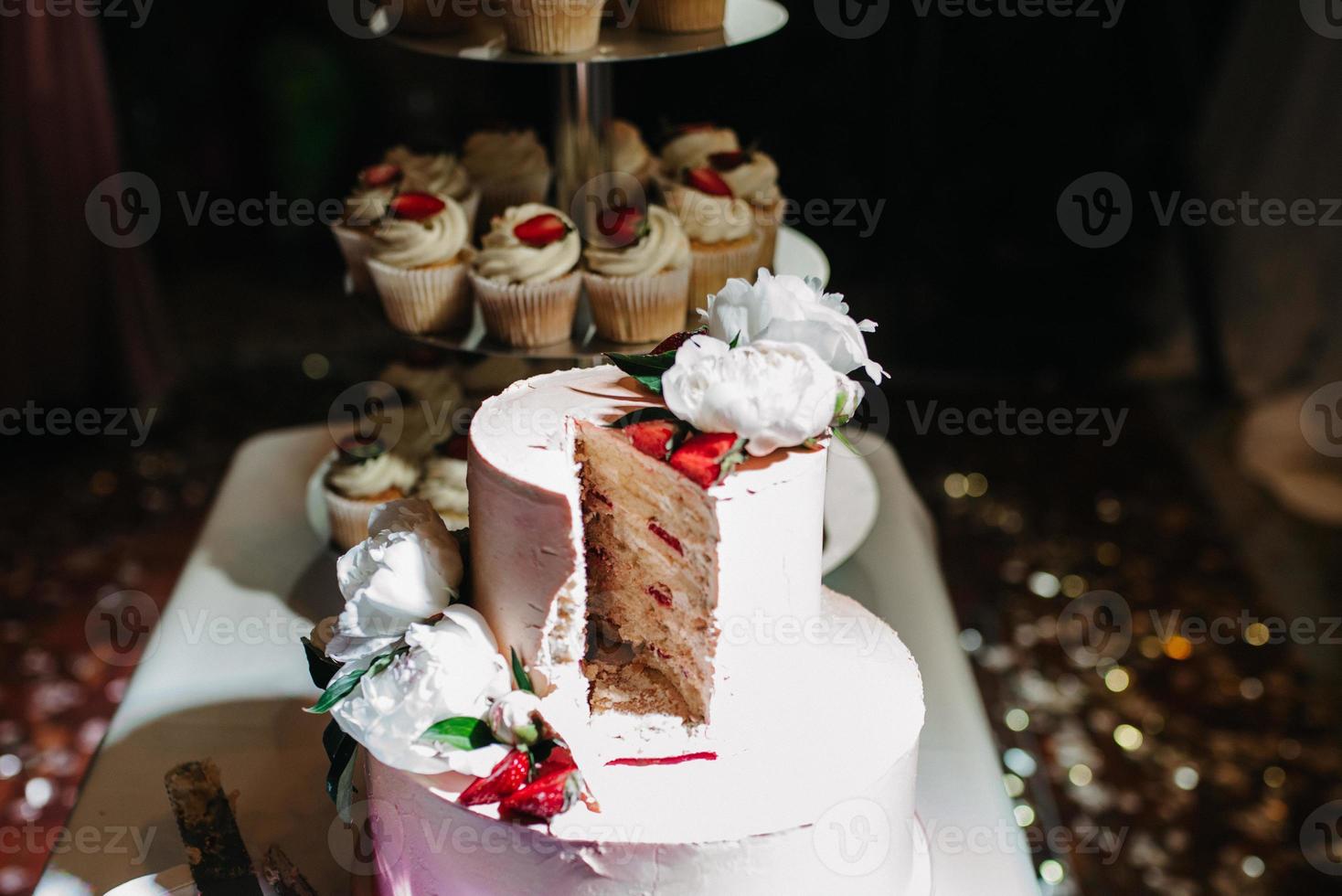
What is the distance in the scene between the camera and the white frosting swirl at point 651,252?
2.09m

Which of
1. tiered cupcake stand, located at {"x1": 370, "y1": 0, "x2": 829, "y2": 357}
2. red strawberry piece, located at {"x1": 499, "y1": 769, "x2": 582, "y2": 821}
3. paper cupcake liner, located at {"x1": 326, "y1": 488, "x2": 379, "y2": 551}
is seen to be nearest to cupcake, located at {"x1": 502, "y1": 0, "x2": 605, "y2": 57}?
tiered cupcake stand, located at {"x1": 370, "y1": 0, "x2": 829, "y2": 357}

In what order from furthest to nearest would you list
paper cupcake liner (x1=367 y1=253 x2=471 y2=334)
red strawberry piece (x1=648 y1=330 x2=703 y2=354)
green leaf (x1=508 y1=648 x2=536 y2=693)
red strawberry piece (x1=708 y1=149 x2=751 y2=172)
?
red strawberry piece (x1=708 y1=149 x2=751 y2=172) < paper cupcake liner (x1=367 y1=253 x2=471 y2=334) < red strawberry piece (x1=648 y1=330 x2=703 y2=354) < green leaf (x1=508 y1=648 x2=536 y2=693)

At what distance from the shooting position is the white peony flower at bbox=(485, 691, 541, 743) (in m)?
1.47

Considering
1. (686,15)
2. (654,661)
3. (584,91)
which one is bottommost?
(654,661)

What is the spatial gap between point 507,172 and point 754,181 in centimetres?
49

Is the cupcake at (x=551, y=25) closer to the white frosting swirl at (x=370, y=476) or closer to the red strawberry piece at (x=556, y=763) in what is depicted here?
the white frosting swirl at (x=370, y=476)

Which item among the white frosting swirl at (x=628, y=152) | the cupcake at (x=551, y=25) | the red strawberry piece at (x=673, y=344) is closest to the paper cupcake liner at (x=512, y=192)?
the white frosting swirl at (x=628, y=152)

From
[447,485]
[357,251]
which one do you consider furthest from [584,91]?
[447,485]

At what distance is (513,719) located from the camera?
148 cm

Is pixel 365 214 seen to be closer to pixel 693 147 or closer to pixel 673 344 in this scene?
pixel 693 147

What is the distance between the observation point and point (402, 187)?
2330 millimetres

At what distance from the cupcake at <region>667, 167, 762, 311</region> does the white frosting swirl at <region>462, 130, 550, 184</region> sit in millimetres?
332

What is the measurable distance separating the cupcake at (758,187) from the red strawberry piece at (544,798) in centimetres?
120

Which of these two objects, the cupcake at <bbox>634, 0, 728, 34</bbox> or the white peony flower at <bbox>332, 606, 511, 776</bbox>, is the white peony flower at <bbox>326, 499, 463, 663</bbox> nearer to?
the white peony flower at <bbox>332, 606, 511, 776</bbox>
